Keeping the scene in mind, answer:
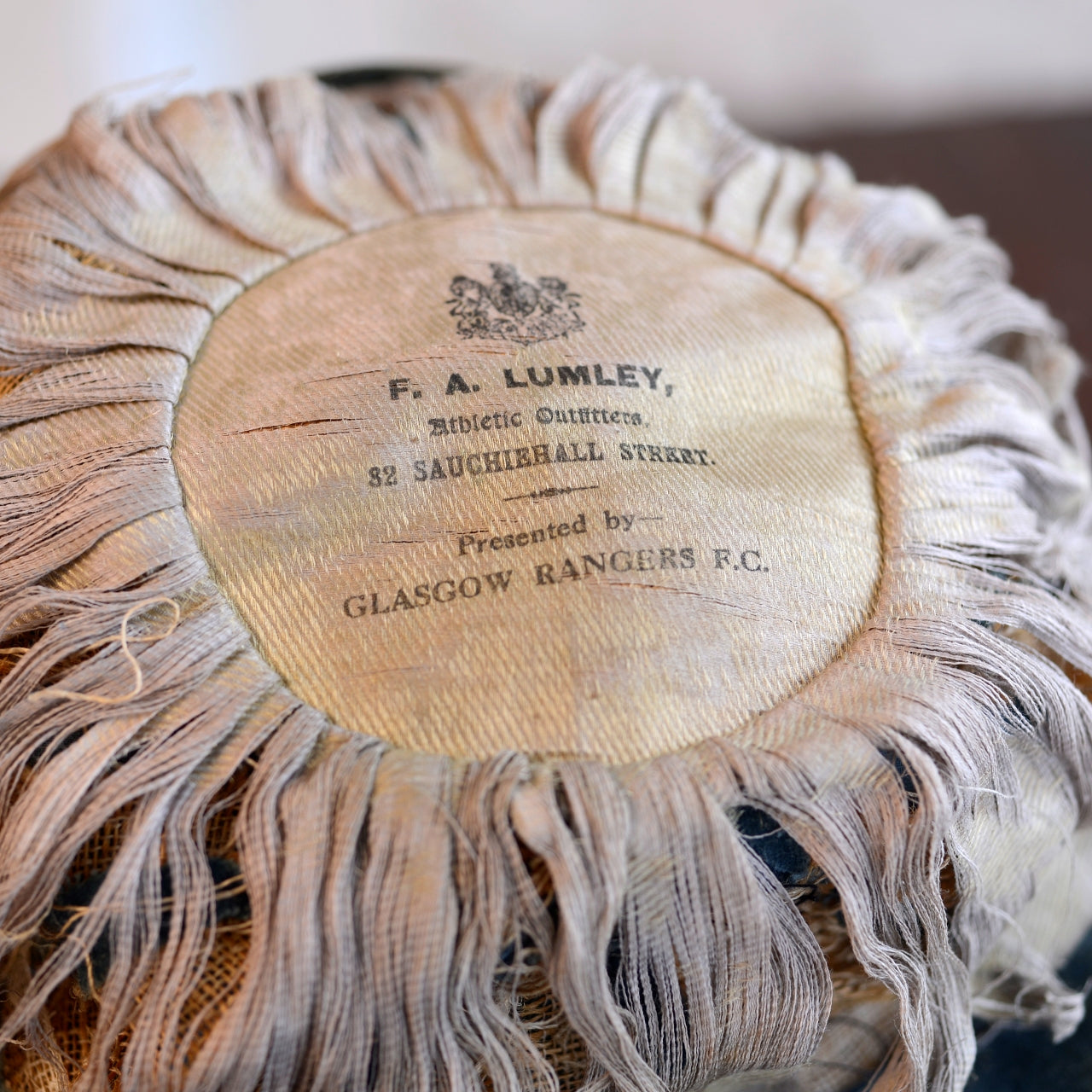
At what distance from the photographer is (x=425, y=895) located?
1.26 ft

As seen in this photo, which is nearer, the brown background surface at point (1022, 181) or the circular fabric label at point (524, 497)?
the circular fabric label at point (524, 497)

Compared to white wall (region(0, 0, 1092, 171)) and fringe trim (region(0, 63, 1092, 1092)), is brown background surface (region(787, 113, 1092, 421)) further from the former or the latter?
fringe trim (region(0, 63, 1092, 1092))

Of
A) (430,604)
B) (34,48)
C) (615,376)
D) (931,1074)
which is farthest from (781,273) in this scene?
(34,48)

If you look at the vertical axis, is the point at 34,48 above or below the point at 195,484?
above

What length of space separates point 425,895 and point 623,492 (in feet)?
0.60

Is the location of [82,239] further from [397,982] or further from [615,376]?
[397,982]

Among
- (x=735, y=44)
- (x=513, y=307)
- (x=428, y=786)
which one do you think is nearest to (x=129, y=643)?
(x=428, y=786)

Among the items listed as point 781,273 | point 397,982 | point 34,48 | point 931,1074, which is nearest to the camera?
point 397,982

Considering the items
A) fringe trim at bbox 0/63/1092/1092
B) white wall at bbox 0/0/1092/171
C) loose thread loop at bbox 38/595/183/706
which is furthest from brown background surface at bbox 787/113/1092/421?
loose thread loop at bbox 38/595/183/706

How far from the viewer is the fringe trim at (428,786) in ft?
1.27

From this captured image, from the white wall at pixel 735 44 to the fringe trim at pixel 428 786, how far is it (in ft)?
2.28

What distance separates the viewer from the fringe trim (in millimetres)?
387

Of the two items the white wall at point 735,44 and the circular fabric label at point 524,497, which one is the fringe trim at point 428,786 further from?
the white wall at point 735,44

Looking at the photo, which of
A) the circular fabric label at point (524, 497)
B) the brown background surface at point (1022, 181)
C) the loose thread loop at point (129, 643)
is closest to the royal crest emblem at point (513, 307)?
the circular fabric label at point (524, 497)
